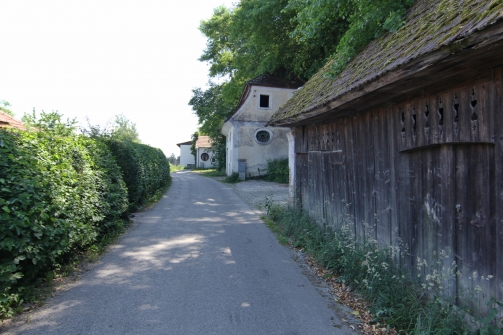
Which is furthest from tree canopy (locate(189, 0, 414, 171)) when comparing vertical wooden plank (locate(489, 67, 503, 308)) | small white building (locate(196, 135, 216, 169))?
small white building (locate(196, 135, 216, 169))

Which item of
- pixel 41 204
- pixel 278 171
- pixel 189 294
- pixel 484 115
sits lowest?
pixel 189 294

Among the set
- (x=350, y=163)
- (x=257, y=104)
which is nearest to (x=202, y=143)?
(x=257, y=104)

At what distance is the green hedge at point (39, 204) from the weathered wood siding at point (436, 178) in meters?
4.51

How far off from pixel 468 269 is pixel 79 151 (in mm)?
6047

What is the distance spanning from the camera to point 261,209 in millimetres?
13078

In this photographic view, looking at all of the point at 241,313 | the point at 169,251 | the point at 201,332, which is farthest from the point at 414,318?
the point at 169,251

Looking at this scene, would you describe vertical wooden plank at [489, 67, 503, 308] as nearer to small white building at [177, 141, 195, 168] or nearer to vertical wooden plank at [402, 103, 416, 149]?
vertical wooden plank at [402, 103, 416, 149]

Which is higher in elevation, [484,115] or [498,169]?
[484,115]

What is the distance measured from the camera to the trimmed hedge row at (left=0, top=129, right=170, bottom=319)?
3.77m

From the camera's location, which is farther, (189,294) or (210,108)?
(210,108)

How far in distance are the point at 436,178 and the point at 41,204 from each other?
4.65 metres

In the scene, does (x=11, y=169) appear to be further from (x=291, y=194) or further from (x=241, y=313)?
(x=291, y=194)

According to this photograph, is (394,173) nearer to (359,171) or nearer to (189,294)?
(359,171)

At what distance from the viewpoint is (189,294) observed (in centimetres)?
474
